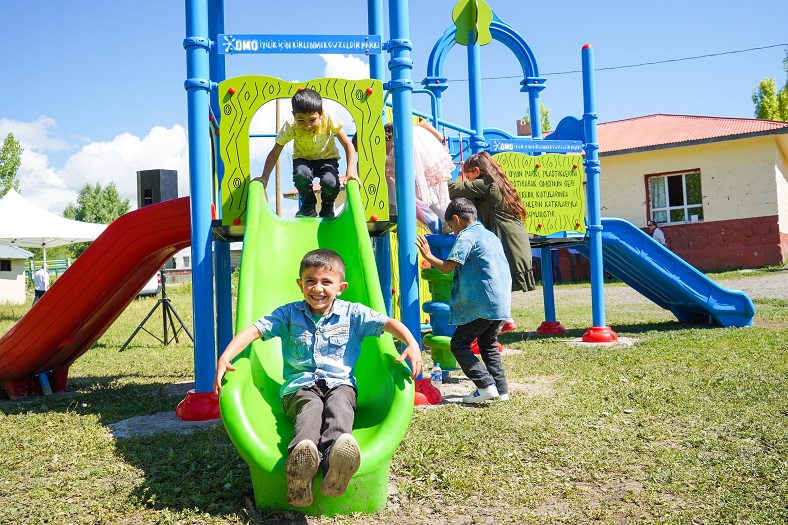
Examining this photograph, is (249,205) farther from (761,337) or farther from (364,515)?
(761,337)

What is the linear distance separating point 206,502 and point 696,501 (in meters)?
2.27

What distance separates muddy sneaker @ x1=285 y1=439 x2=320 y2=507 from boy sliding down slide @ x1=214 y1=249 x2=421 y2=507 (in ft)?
0.83

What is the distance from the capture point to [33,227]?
63.2 feet

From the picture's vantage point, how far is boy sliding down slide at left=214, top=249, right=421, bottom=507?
133 inches

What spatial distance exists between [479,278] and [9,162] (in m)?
41.8

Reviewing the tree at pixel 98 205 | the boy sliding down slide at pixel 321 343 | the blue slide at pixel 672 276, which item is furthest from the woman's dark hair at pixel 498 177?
the tree at pixel 98 205

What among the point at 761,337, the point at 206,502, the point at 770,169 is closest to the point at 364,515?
the point at 206,502

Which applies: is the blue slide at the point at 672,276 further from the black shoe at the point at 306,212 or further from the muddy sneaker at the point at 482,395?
the black shoe at the point at 306,212

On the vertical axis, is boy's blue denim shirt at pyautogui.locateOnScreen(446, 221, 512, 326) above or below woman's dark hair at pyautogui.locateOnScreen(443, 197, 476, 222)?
below

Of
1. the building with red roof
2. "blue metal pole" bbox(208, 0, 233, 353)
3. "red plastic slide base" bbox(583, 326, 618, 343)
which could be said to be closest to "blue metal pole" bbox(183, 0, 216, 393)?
"blue metal pole" bbox(208, 0, 233, 353)

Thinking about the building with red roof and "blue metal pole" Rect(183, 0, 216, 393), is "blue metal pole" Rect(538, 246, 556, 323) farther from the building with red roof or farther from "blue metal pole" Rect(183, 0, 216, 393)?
the building with red roof

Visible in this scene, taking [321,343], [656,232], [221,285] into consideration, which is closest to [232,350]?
[321,343]

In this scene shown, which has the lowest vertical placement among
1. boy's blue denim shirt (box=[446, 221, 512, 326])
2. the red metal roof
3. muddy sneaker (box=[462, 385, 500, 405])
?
muddy sneaker (box=[462, 385, 500, 405])

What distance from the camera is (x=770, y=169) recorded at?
68.5 feet
